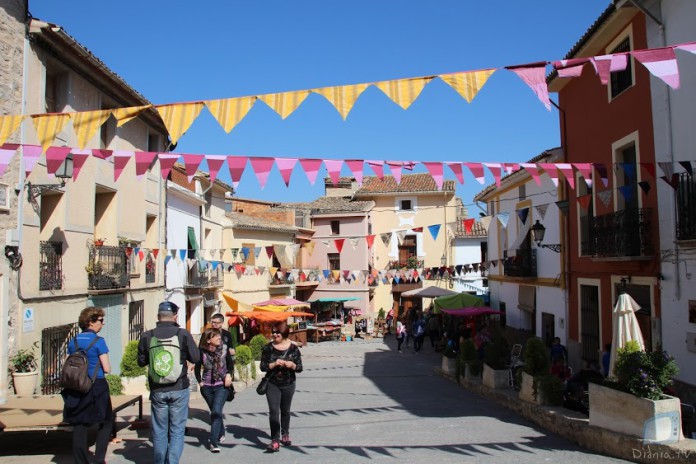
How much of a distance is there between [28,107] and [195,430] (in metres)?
6.88

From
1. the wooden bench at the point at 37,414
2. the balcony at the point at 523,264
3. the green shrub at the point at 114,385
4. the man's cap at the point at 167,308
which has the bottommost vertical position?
the green shrub at the point at 114,385

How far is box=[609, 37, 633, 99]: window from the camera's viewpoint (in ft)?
37.0

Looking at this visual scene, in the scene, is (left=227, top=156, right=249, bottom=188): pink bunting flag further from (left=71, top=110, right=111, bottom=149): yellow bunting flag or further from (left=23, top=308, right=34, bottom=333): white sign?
(left=23, top=308, right=34, bottom=333): white sign

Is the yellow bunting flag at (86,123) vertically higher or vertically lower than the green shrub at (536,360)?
higher

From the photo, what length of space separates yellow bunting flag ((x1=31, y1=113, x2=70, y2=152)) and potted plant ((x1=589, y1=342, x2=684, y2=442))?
729cm

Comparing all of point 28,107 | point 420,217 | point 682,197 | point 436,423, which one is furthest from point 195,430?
point 420,217

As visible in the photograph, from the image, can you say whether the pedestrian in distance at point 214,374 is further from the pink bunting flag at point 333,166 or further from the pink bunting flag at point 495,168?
the pink bunting flag at point 495,168

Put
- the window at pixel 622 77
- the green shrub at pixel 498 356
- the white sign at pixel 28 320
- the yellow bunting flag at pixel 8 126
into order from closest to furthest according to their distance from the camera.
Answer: the yellow bunting flag at pixel 8 126 < the white sign at pixel 28 320 < the window at pixel 622 77 < the green shrub at pixel 498 356

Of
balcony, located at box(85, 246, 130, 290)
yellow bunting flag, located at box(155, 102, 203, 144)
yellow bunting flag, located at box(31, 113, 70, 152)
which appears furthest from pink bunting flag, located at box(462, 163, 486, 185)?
balcony, located at box(85, 246, 130, 290)

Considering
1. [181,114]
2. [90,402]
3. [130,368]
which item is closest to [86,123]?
[181,114]

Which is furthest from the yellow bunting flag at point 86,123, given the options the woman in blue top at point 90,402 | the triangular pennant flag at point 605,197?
the triangular pennant flag at point 605,197

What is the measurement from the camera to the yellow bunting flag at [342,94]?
6422mm

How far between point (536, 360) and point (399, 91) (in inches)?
214

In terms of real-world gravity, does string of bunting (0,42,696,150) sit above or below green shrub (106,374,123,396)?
above
